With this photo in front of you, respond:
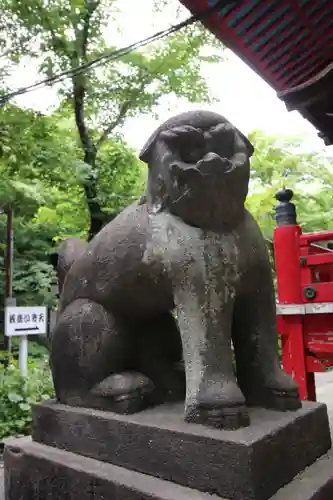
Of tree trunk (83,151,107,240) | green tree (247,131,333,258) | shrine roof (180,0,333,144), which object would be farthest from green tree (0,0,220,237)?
shrine roof (180,0,333,144)

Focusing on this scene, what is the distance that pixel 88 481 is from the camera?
135 centimetres

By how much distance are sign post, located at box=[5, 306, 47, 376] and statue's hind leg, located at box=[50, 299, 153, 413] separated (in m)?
2.62

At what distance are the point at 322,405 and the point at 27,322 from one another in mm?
3248

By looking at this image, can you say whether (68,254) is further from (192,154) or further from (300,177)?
(300,177)

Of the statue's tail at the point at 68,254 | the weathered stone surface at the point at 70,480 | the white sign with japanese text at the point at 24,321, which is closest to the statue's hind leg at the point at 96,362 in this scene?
the weathered stone surface at the point at 70,480

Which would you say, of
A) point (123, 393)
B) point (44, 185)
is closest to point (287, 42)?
point (123, 393)

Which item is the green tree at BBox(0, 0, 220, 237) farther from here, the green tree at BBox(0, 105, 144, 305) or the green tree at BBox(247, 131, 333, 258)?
the green tree at BBox(247, 131, 333, 258)

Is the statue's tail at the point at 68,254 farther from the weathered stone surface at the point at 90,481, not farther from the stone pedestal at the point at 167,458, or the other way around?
the weathered stone surface at the point at 90,481

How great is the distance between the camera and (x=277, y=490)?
46.8 inches

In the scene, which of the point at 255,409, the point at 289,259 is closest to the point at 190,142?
the point at 255,409

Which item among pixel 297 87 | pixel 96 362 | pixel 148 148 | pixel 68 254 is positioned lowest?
pixel 96 362

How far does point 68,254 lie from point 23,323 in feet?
8.19

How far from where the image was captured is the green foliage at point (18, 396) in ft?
11.3

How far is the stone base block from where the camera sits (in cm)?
120
